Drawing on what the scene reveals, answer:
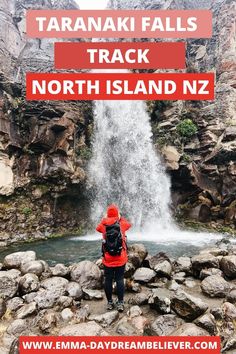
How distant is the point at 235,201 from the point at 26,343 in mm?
15619

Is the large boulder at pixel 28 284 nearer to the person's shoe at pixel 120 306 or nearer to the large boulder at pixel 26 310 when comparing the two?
the large boulder at pixel 26 310

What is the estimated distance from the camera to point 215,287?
558 cm

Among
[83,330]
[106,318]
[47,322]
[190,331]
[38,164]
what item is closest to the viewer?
[190,331]

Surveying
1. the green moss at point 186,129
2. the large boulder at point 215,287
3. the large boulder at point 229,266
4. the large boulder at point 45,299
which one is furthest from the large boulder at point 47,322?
the green moss at point 186,129

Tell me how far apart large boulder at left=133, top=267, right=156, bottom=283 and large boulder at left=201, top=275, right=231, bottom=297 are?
1.03 meters

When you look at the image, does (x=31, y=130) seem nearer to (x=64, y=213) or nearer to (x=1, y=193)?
(x=1, y=193)

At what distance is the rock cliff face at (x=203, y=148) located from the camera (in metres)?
17.5

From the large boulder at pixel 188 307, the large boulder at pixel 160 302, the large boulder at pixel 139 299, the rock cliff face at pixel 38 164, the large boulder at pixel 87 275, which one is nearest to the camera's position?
the large boulder at pixel 188 307

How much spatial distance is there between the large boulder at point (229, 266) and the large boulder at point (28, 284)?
3.96 metres

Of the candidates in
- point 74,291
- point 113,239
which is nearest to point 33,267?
point 74,291

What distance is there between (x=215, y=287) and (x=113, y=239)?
2.43 metres

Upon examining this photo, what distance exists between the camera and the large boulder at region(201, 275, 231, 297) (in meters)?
5.49

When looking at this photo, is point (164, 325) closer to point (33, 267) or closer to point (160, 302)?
point (160, 302)

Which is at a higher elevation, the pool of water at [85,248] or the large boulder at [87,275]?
the large boulder at [87,275]
